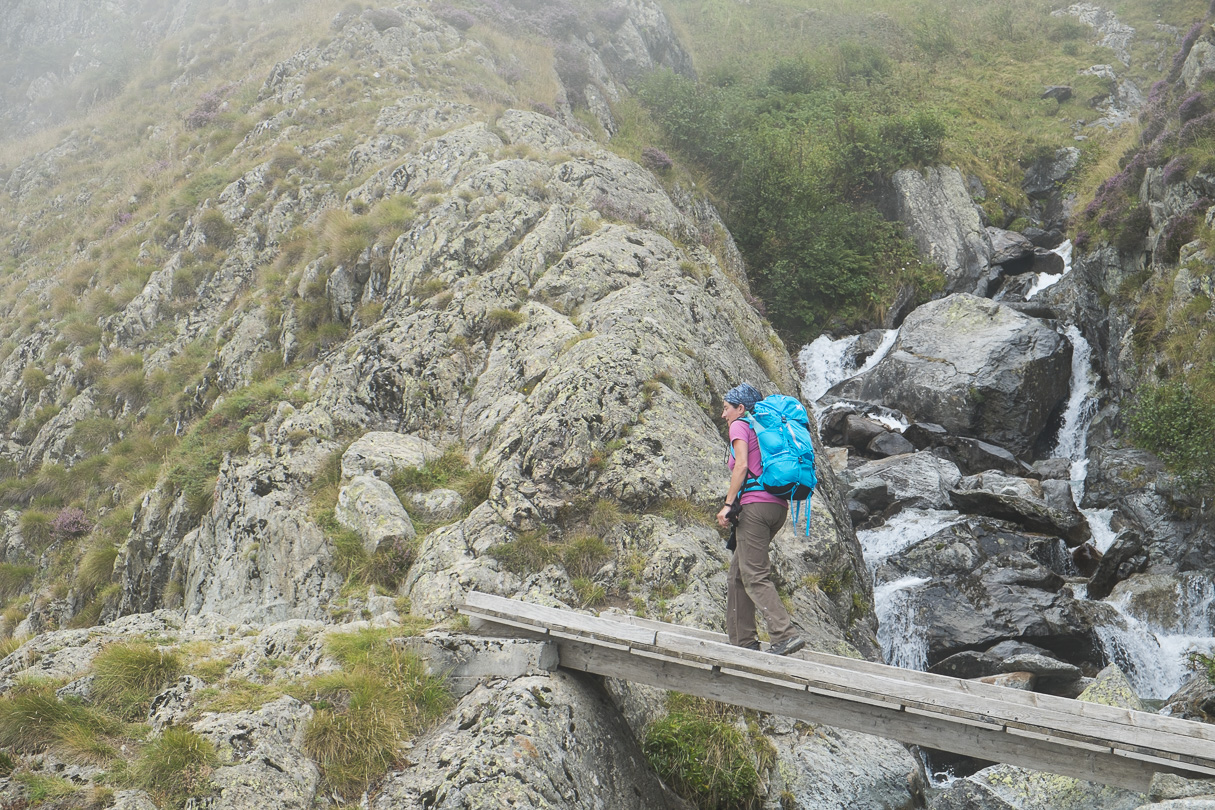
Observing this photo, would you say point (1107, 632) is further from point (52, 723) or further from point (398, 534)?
point (52, 723)

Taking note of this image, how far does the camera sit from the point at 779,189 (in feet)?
92.8

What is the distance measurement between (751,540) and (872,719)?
180 centimetres

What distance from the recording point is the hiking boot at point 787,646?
6.62 metres

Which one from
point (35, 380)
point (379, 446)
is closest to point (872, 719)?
point (379, 446)

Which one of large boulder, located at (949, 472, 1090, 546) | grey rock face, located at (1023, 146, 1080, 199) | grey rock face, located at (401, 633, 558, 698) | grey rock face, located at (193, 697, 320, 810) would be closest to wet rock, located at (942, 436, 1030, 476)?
large boulder, located at (949, 472, 1090, 546)

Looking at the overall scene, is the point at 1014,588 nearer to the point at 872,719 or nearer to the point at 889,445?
the point at 889,445

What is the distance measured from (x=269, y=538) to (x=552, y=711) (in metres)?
6.95

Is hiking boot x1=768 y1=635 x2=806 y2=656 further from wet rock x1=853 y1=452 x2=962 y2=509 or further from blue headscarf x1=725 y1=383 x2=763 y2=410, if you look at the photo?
wet rock x1=853 y1=452 x2=962 y2=509

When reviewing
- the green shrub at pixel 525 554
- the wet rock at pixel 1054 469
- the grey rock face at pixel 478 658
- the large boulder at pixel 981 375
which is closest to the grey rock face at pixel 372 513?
the green shrub at pixel 525 554

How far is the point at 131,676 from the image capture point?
6.71 m

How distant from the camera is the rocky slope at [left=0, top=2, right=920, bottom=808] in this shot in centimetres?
627

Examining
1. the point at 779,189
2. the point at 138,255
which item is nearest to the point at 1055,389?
the point at 779,189

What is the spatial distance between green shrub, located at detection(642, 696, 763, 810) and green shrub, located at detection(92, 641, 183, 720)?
185 inches

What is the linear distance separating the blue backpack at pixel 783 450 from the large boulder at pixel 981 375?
1680cm
